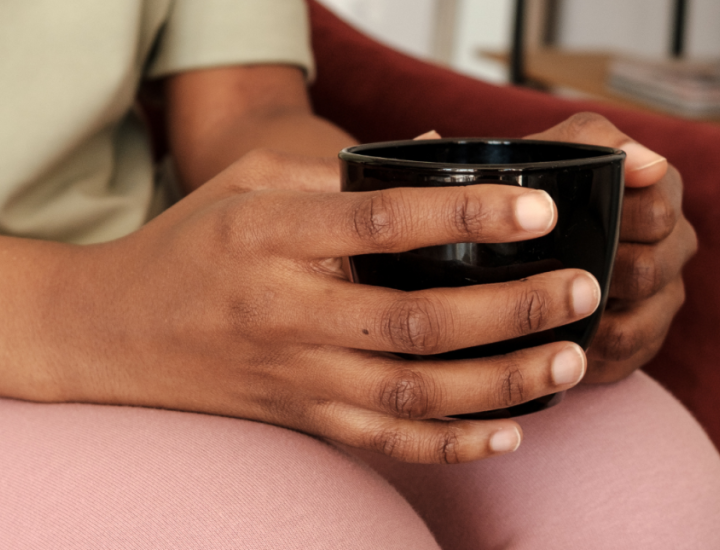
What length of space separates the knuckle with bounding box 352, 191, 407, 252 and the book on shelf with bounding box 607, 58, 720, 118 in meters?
1.08

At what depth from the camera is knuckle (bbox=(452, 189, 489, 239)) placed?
0.93ft

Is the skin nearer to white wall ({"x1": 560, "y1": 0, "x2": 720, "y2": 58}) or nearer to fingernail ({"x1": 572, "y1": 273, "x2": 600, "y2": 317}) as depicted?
fingernail ({"x1": 572, "y1": 273, "x2": 600, "y2": 317})

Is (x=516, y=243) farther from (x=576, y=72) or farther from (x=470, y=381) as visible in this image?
(x=576, y=72)

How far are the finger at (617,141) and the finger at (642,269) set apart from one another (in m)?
0.04

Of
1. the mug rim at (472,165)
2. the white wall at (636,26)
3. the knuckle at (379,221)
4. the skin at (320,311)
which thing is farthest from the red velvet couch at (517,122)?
the white wall at (636,26)

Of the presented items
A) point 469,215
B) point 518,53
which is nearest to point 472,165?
point 469,215

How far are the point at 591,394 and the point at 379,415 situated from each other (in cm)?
17

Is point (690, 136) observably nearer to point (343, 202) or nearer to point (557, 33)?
point (343, 202)

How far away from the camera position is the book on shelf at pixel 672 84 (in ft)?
3.91

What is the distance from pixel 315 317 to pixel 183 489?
101mm

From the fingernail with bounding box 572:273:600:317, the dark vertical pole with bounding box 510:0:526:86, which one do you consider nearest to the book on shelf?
the dark vertical pole with bounding box 510:0:526:86

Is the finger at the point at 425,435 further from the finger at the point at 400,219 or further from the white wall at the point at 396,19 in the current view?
the white wall at the point at 396,19

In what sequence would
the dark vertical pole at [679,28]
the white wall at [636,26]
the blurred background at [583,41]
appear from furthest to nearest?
the white wall at [636,26] → the dark vertical pole at [679,28] → the blurred background at [583,41]

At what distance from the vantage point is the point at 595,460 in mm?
393
